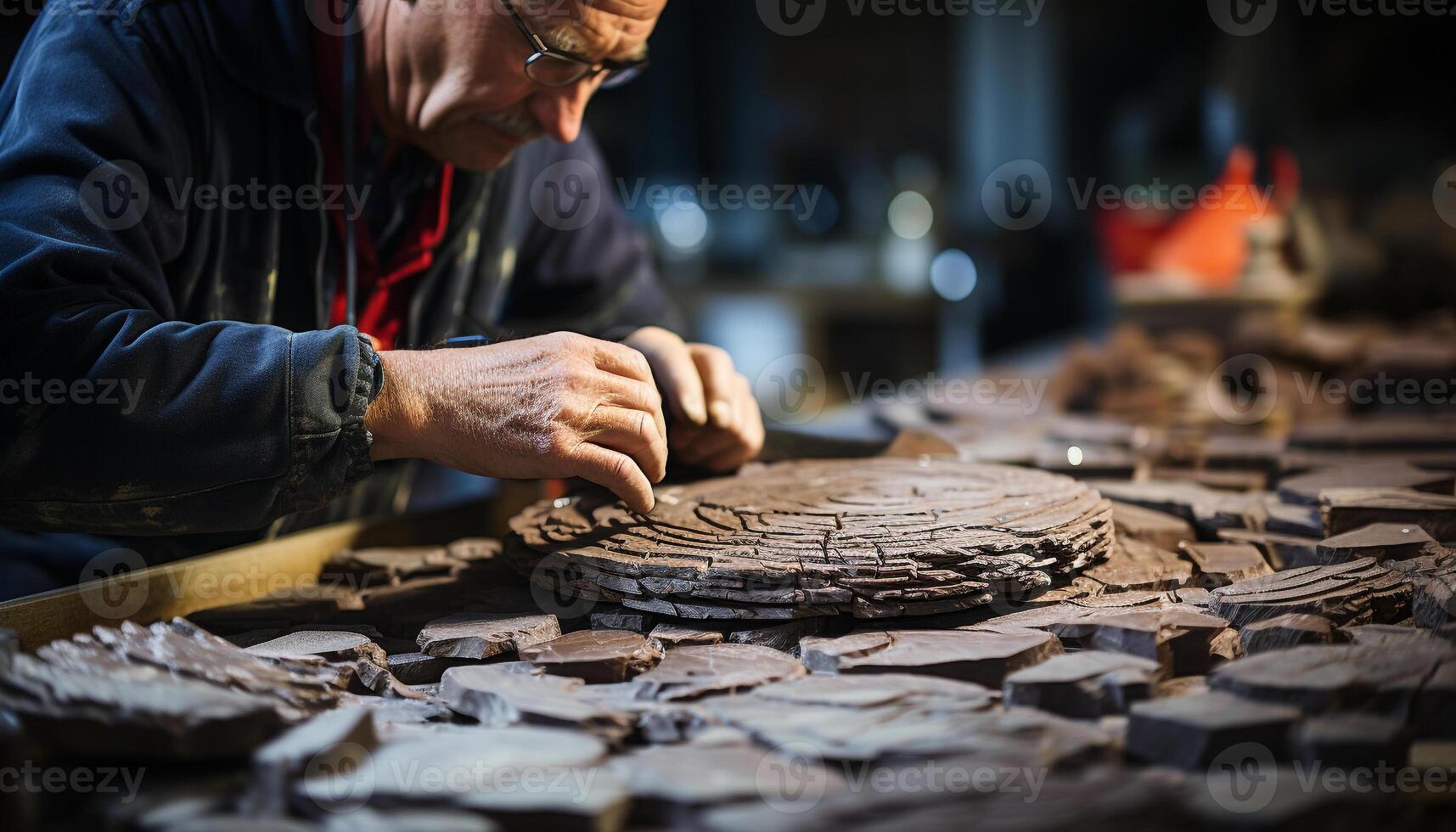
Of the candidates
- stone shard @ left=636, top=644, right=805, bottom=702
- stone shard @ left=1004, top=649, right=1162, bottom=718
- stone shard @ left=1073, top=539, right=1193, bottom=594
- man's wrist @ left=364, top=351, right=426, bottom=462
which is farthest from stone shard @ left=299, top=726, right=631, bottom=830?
stone shard @ left=1073, top=539, right=1193, bottom=594

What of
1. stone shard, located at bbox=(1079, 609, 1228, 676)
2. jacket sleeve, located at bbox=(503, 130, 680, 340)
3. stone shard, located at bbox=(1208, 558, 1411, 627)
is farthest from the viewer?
jacket sleeve, located at bbox=(503, 130, 680, 340)

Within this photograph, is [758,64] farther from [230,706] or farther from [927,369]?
[230,706]

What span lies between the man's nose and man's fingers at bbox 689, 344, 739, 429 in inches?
16.5

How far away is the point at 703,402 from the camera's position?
70.0 inches

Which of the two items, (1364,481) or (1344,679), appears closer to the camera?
(1344,679)

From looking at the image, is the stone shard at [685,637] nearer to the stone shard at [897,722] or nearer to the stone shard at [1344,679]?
the stone shard at [897,722]

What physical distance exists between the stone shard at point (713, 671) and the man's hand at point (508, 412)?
0.31m

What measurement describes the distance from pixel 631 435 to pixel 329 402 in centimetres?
39

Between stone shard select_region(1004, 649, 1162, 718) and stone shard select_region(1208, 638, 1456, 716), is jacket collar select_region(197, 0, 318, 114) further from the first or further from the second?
stone shard select_region(1208, 638, 1456, 716)

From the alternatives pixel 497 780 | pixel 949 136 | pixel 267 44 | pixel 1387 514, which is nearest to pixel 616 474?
pixel 497 780

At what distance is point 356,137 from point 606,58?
1.71 ft

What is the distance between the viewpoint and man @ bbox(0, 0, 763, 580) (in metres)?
1.33

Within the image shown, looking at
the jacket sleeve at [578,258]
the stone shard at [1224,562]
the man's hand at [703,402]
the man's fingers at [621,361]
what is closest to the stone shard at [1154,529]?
the stone shard at [1224,562]

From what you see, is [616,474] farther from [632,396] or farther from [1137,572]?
[1137,572]
